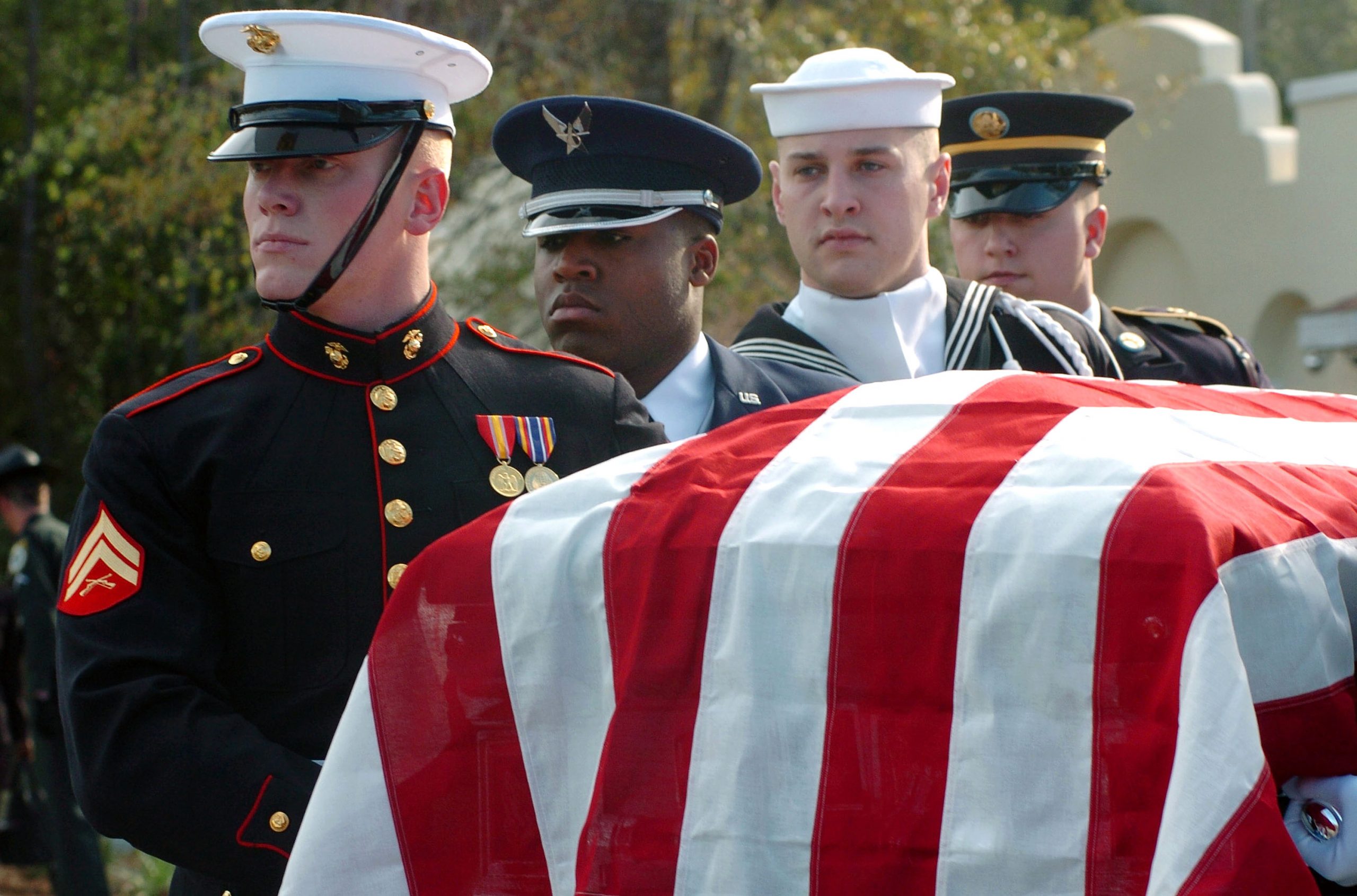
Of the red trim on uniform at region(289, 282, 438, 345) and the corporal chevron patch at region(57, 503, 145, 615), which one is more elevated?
the red trim on uniform at region(289, 282, 438, 345)

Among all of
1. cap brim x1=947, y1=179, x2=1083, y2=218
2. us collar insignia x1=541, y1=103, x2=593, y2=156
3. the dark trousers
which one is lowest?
the dark trousers

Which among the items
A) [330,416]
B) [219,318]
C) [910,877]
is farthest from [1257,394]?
[219,318]

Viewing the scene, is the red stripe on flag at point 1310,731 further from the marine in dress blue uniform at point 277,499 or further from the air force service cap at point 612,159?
the air force service cap at point 612,159

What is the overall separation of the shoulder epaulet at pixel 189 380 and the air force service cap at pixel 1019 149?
6.75ft

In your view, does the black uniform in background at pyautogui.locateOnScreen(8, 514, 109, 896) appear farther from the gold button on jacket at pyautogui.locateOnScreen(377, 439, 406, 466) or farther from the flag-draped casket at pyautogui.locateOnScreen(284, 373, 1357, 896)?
the flag-draped casket at pyautogui.locateOnScreen(284, 373, 1357, 896)

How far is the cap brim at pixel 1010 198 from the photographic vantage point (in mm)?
3762

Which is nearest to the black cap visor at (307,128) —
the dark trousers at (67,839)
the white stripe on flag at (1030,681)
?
the white stripe on flag at (1030,681)

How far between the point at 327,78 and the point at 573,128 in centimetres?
87

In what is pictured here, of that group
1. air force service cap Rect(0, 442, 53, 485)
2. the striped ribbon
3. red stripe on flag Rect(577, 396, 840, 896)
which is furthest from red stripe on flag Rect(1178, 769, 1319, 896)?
air force service cap Rect(0, 442, 53, 485)

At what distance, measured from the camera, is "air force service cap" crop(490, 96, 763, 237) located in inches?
113

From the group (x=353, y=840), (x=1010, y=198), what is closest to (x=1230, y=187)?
(x=1010, y=198)

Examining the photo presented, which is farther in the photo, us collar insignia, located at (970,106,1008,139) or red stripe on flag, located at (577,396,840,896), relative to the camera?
us collar insignia, located at (970,106,1008,139)

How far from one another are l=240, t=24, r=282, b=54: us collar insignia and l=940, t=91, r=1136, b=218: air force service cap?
6.74 ft

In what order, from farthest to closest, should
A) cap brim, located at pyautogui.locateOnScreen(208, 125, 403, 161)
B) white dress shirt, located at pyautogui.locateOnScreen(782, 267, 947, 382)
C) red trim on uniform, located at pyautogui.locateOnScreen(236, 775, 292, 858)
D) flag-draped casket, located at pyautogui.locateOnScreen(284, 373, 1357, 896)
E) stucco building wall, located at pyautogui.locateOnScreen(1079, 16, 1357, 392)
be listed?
1. stucco building wall, located at pyautogui.locateOnScreen(1079, 16, 1357, 392)
2. white dress shirt, located at pyautogui.locateOnScreen(782, 267, 947, 382)
3. cap brim, located at pyautogui.locateOnScreen(208, 125, 403, 161)
4. red trim on uniform, located at pyautogui.locateOnScreen(236, 775, 292, 858)
5. flag-draped casket, located at pyautogui.locateOnScreen(284, 373, 1357, 896)
